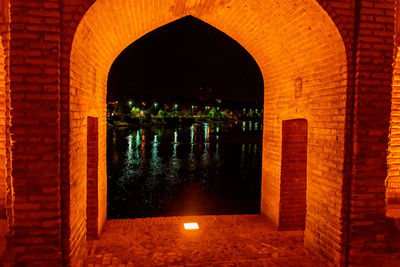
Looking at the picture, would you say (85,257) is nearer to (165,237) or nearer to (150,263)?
(150,263)

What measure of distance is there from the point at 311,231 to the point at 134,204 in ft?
17.7

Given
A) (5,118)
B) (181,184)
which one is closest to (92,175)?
(5,118)

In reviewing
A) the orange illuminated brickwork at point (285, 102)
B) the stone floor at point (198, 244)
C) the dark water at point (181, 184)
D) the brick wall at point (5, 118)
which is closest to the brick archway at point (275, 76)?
the orange illuminated brickwork at point (285, 102)

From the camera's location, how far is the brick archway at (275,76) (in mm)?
4188

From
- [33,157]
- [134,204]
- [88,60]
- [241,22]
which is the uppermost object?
[241,22]

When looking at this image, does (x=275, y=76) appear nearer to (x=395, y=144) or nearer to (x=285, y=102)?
(x=285, y=102)

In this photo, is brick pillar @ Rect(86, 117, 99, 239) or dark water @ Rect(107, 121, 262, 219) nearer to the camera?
brick pillar @ Rect(86, 117, 99, 239)

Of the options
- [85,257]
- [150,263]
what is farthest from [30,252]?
[150,263]

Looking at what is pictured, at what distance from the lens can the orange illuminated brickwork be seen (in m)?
3.70

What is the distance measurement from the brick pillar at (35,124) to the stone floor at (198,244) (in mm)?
1317

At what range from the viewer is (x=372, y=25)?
4285 millimetres

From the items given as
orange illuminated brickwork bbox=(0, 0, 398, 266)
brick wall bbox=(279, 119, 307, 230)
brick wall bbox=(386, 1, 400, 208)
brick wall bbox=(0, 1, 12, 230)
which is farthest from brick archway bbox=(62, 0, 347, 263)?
brick wall bbox=(386, 1, 400, 208)

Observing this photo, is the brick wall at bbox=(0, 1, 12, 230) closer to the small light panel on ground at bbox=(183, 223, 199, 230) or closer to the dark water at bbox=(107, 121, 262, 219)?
the small light panel on ground at bbox=(183, 223, 199, 230)

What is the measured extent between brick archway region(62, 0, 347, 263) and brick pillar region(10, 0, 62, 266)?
20 cm
